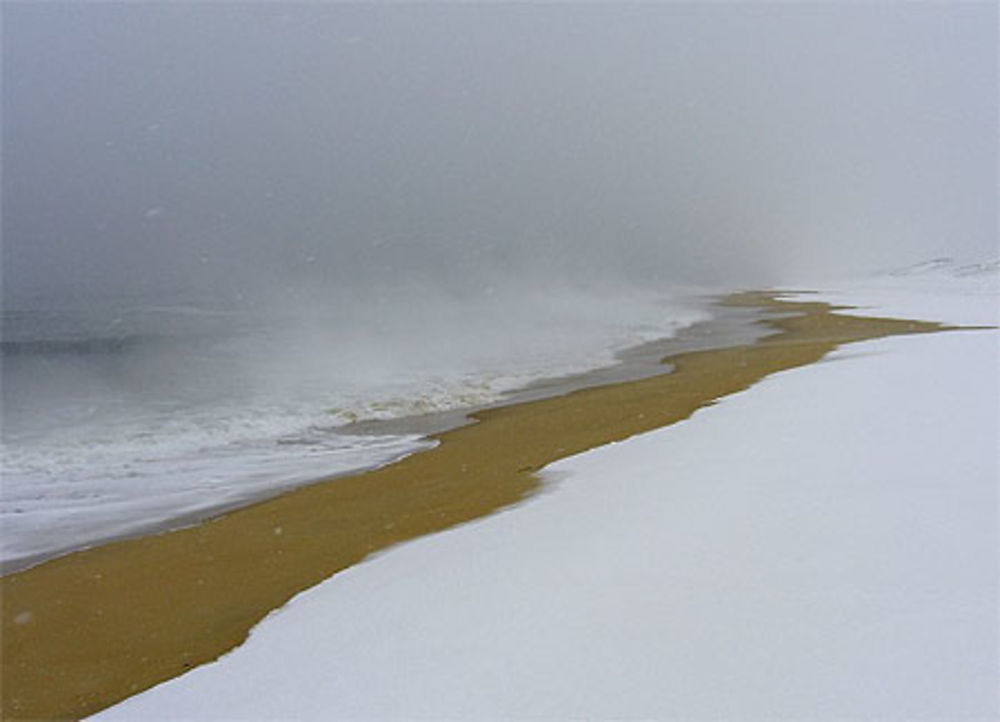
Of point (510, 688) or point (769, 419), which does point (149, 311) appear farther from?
point (510, 688)

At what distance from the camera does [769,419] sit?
9.47 m

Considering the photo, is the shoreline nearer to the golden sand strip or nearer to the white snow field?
the golden sand strip

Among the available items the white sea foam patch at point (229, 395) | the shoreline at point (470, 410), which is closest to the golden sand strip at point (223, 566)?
the shoreline at point (470, 410)

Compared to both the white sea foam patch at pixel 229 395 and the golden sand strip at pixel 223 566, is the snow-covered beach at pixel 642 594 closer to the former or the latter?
the golden sand strip at pixel 223 566

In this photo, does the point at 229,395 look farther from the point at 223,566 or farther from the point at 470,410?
the point at 223,566

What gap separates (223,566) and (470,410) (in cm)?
1001

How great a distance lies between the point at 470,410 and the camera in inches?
679

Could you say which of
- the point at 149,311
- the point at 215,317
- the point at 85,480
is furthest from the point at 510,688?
the point at 149,311

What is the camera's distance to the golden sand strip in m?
5.48

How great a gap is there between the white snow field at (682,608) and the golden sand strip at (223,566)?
2.00ft

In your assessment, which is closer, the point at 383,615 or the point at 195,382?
the point at 383,615

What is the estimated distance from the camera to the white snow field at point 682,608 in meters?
3.57

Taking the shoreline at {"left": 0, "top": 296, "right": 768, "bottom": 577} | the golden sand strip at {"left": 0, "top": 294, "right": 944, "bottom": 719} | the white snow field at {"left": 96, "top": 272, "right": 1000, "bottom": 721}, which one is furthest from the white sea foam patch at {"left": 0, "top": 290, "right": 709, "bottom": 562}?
the white snow field at {"left": 96, "top": 272, "right": 1000, "bottom": 721}

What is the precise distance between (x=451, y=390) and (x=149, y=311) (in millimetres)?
45042
